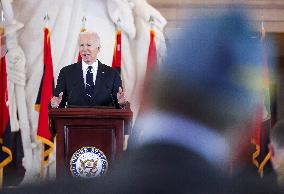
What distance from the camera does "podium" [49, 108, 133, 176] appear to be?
240 centimetres

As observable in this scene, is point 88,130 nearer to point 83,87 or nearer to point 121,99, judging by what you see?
point 121,99

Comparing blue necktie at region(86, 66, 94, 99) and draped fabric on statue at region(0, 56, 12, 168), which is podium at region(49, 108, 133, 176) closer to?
blue necktie at region(86, 66, 94, 99)

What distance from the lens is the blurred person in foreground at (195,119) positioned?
0.79 m

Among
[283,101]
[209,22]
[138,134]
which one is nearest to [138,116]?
[138,134]

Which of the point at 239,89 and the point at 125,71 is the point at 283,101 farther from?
the point at 239,89

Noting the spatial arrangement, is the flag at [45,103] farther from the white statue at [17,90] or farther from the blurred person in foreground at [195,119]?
the blurred person in foreground at [195,119]

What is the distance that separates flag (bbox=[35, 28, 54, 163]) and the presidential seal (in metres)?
2.64

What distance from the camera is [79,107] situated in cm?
245

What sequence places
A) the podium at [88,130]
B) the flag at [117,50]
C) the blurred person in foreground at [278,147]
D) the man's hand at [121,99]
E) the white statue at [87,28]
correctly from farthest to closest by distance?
the white statue at [87,28], the flag at [117,50], the man's hand at [121,99], the podium at [88,130], the blurred person in foreground at [278,147]

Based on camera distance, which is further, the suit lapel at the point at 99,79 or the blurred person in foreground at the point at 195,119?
the suit lapel at the point at 99,79

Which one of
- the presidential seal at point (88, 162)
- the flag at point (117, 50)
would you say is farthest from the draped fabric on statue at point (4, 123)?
the presidential seal at point (88, 162)

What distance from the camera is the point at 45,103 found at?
5027 mm

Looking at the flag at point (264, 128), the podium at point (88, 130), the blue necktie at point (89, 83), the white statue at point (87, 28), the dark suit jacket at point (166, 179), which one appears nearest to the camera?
the dark suit jacket at point (166, 179)

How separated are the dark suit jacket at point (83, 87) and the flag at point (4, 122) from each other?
2505mm
